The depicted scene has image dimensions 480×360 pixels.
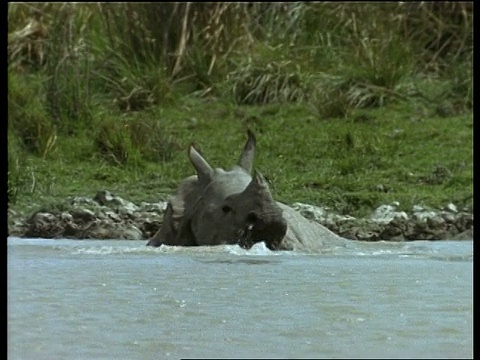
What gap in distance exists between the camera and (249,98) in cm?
854

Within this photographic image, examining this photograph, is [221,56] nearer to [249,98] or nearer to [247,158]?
[249,98]

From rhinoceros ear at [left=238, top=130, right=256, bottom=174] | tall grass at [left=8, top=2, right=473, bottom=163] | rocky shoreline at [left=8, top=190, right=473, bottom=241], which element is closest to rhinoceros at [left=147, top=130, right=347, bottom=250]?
rhinoceros ear at [left=238, top=130, right=256, bottom=174]

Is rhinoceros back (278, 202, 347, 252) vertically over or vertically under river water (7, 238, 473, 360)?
under

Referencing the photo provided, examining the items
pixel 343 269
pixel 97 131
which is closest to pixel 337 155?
pixel 97 131

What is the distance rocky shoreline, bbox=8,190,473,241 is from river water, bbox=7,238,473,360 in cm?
133

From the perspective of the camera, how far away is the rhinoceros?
515 cm

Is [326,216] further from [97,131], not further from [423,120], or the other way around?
[423,120]

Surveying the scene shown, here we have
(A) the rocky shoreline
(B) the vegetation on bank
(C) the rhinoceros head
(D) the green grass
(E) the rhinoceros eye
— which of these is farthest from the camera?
(B) the vegetation on bank

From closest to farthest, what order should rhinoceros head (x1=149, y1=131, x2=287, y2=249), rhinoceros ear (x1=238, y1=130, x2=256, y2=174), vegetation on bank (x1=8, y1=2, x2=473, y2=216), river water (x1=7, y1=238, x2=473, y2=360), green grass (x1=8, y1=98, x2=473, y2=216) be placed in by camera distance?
river water (x1=7, y1=238, x2=473, y2=360), rhinoceros head (x1=149, y1=131, x2=287, y2=249), rhinoceros ear (x1=238, y1=130, x2=256, y2=174), green grass (x1=8, y1=98, x2=473, y2=216), vegetation on bank (x1=8, y1=2, x2=473, y2=216)

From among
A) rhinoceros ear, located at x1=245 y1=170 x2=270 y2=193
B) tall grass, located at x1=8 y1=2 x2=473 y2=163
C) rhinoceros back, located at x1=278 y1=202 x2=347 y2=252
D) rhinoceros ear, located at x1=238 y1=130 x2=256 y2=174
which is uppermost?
rhinoceros ear, located at x1=245 y1=170 x2=270 y2=193

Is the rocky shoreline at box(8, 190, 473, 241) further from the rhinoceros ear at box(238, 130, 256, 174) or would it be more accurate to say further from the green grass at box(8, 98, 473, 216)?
the rhinoceros ear at box(238, 130, 256, 174)

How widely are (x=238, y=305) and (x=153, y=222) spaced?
312 centimetres

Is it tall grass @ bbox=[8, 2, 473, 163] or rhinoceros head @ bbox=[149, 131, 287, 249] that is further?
tall grass @ bbox=[8, 2, 473, 163]

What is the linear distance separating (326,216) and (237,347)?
363 cm
